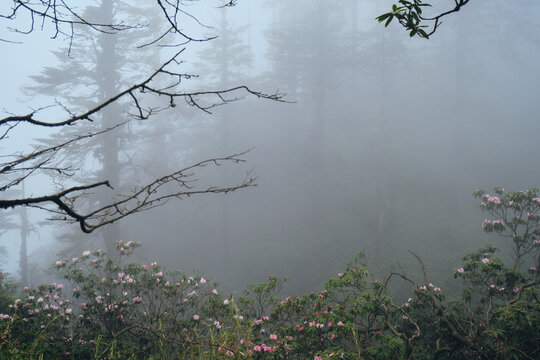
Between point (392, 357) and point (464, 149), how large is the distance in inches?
1019

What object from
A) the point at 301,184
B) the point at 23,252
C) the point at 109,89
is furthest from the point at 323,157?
the point at 23,252

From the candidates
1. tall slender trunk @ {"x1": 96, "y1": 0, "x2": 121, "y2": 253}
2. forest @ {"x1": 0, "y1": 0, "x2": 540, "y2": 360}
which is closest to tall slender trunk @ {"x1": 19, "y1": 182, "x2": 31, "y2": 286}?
forest @ {"x1": 0, "y1": 0, "x2": 540, "y2": 360}

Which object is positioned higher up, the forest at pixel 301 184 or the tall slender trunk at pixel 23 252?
the forest at pixel 301 184

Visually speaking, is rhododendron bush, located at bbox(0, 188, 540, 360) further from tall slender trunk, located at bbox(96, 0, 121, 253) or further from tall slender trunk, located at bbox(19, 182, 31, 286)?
tall slender trunk, located at bbox(19, 182, 31, 286)

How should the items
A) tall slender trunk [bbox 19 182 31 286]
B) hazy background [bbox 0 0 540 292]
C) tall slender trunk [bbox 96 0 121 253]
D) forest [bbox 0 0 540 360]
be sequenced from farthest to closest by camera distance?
tall slender trunk [bbox 19 182 31 286] → hazy background [bbox 0 0 540 292] → tall slender trunk [bbox 96 0 121 253] → forest [bbox 0 0 540 360]

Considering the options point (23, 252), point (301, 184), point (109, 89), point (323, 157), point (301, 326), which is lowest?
point (23, 252)

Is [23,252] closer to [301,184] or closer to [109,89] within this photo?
[109,89]

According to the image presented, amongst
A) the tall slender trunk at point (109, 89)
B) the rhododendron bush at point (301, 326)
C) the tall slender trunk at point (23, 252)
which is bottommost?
the tall slender trunk at point (23, 252)

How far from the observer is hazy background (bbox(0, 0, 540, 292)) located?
17.0 m

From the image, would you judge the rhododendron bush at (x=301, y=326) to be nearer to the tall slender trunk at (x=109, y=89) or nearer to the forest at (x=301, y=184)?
the forest at (x=301, y=184)

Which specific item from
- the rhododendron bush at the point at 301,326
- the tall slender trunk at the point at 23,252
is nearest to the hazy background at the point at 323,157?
the tall slender trunk at the point at 23,252

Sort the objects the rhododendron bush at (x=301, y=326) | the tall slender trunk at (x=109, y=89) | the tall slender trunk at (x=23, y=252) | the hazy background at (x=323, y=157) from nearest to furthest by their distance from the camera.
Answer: the rhododendron bush at (x=301, y=326)
the tall slender trunk at (x=109, y=89)
the hazy background at (x=323, y=157)
the tall slender trunk at (x=23, y=252)

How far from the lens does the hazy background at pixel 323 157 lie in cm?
1705

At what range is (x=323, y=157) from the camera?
20141 mm
